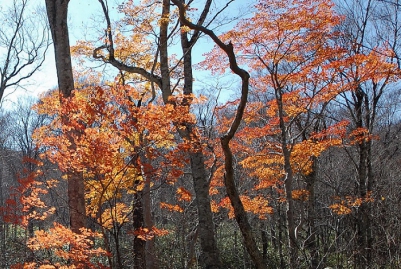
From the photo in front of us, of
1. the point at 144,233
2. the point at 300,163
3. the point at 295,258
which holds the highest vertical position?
the point at 300,163

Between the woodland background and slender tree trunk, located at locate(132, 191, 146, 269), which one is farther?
slender tree trunk, located at locate(132, 191, 146, 269)

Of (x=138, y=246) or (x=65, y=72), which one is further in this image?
(x=138, y=246)

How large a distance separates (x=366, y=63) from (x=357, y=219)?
4927 mm

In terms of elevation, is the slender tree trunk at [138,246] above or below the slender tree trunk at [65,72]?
below

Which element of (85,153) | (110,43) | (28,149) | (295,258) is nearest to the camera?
(85,153)

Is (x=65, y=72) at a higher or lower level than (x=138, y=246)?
higher

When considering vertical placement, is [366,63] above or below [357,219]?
above

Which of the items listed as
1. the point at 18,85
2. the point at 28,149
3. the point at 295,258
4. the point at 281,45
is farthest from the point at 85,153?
the point at 28,149

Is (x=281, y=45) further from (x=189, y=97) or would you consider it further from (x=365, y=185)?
(x=365, y=185)

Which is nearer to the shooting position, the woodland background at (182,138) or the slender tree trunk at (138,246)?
the woodland background at (182,138)

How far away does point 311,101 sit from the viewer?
28.5 ft

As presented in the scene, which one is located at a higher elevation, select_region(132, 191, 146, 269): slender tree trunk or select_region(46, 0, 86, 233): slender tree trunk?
select_region(46, 0, 86, 233): slender tree trunk

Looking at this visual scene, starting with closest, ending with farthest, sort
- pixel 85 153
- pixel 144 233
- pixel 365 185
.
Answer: pixel 85 153 < pixel 144 233 < pixel 365 185

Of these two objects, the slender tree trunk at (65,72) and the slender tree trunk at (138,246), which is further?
the slender tree trunk at (138,246)
